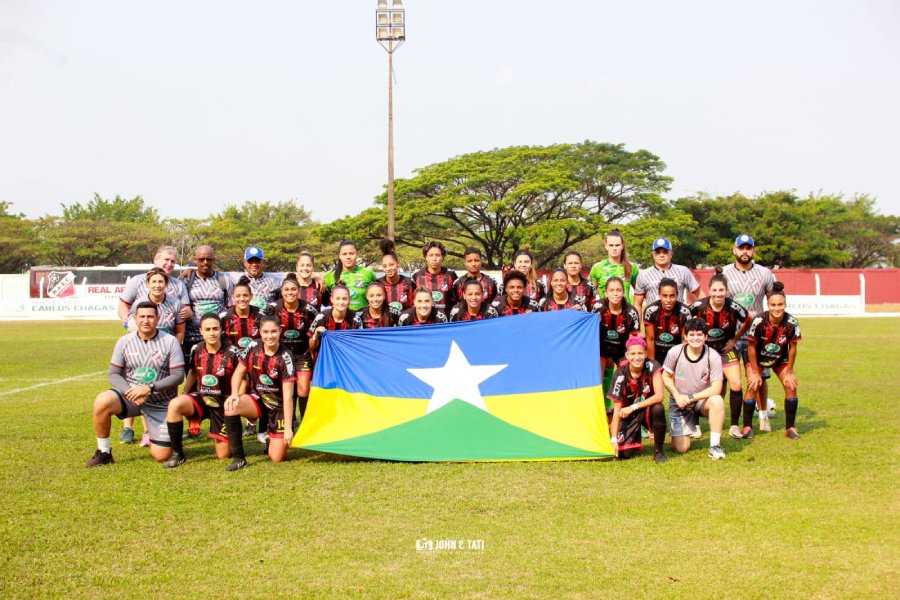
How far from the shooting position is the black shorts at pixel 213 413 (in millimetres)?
6637

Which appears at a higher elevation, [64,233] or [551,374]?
[64,233]

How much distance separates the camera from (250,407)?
6.68 m

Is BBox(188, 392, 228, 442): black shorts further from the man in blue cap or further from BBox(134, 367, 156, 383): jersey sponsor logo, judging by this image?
the man in blue cap

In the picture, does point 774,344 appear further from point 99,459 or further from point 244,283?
point 99,459

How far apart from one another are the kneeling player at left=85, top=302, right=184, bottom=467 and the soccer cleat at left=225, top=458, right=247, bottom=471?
0.65 m

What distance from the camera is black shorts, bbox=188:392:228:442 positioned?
6.64 meters

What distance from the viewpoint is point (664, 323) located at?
23.9 feet

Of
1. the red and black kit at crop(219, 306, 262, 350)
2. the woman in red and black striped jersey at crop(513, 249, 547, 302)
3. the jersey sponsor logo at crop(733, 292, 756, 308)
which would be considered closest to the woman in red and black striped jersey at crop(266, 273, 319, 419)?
the red and black kit at crop(219, 306, 262, 350)

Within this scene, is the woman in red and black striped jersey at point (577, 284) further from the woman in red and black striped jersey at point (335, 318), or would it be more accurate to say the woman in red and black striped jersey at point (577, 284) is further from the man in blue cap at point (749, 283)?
the woman in red and black striped jersey at point (335, 318)

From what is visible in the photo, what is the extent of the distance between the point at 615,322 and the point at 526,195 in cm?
3621

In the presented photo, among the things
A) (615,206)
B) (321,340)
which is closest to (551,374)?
(321,340)

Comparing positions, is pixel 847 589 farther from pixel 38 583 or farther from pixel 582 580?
pixel 38 583

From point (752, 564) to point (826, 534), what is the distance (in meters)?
0.74

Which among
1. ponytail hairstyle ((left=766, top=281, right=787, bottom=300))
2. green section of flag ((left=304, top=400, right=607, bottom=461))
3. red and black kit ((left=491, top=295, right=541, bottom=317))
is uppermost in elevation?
ponytail hairstyle ((left=766, top=281, right=787, bottom=300))
